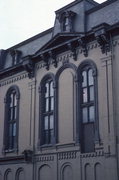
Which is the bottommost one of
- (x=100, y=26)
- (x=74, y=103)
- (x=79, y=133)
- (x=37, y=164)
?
(x=37, y=164)

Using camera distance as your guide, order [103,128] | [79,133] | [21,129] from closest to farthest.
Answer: [103,128], [79,133], [21,129]

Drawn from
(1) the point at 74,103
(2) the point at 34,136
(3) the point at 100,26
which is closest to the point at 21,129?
(2) the point at 34,136

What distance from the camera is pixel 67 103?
25344 mm

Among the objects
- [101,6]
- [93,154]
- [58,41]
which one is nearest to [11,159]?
[93,154]

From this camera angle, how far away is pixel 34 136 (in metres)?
27.1

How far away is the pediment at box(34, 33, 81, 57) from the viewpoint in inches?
998

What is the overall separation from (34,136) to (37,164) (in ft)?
7.40

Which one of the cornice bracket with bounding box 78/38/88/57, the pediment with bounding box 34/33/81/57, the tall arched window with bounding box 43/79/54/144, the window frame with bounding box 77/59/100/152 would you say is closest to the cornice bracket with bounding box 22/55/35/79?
the pediment with bounding box 34/33/81/57

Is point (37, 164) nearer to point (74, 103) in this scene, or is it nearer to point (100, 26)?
point (74, 103)

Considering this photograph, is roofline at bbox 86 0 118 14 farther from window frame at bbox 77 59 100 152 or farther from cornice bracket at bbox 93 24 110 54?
window frame at bbox 77 59 100 152

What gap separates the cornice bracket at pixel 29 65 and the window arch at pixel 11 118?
224 cm

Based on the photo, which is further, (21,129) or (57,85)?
(21,129)

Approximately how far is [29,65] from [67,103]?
5.42m

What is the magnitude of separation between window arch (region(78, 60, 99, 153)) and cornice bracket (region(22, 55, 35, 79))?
5128 millimetres
